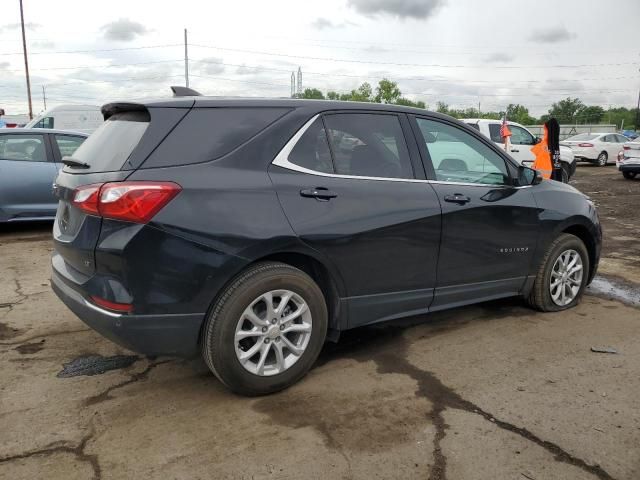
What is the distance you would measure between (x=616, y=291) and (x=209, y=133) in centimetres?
445

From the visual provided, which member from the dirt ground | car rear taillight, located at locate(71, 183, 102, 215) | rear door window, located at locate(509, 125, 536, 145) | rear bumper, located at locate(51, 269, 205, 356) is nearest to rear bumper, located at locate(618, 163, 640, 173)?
rear door window, located at locate(509, 125, 536, 145)

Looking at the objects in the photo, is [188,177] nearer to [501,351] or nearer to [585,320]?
[501,351]

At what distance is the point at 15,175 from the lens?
25.5 ft

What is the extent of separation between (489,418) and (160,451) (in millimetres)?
1739

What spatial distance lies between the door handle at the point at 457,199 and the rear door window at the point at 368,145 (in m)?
0.32

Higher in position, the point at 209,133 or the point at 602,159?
the point at 209,133

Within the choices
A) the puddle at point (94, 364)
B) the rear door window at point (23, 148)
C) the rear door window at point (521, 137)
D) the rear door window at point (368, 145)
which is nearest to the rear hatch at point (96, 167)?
the puddle at point (94, 364)

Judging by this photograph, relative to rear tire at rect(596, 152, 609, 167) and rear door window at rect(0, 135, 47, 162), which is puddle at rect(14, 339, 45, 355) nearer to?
rear door window at rect(0, 135, 47, 162)

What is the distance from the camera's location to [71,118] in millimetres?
18359

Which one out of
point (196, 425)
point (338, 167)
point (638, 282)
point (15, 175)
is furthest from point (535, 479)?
point (15, 175)

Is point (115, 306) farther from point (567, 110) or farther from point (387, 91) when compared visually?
point (567, 110)

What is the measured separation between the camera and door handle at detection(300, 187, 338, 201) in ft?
10.8

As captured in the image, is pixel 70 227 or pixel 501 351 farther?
pixel 501 351

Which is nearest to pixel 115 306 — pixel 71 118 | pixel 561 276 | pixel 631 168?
pixel 561 276
